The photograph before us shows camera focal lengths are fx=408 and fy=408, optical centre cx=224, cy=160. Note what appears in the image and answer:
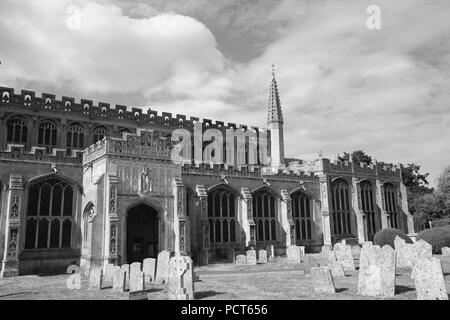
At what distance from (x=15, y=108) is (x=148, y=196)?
44.7ft

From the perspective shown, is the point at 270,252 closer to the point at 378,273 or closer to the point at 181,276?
the point at 181,276

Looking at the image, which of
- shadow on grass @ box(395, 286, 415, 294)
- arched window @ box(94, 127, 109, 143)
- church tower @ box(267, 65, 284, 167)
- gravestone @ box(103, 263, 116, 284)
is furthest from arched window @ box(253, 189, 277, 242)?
shadow on grass @ box(395, 286, 415, 294)

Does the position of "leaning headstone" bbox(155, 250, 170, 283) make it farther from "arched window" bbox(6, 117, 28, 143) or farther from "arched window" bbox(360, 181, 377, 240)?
"arched window" bbox(360, 181, 377, 240)

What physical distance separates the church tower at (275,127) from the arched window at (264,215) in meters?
8.42

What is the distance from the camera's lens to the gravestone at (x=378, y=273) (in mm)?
13320

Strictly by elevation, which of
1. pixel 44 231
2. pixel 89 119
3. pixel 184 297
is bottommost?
pixel 184 297

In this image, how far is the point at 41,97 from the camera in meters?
31.6

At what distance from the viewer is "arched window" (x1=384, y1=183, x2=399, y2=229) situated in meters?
42.5

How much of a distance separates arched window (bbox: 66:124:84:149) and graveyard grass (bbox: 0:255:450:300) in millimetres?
13456

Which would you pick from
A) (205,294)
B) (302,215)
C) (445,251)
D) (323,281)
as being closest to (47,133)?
(205,294)

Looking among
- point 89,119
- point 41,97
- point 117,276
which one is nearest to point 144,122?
point 89,119

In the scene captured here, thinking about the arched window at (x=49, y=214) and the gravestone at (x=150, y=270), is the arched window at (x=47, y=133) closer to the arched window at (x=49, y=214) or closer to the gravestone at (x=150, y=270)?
the arched window at (x=49, y=214)

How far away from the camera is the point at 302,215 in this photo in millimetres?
36781
